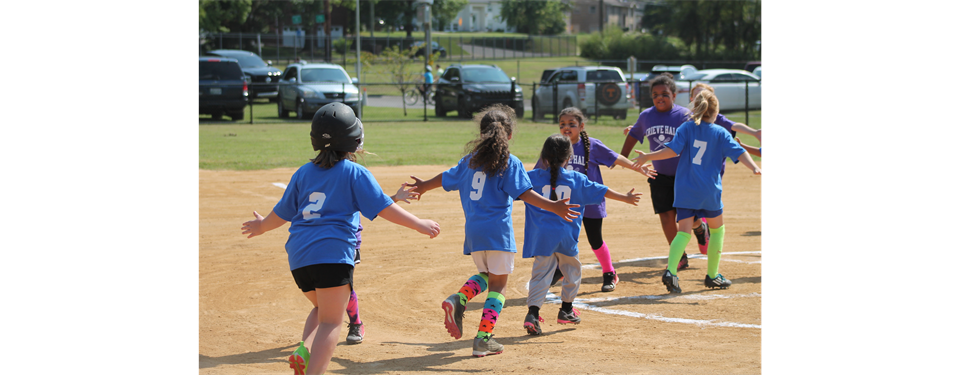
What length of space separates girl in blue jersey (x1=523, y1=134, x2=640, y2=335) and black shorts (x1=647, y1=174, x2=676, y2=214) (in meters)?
2.04

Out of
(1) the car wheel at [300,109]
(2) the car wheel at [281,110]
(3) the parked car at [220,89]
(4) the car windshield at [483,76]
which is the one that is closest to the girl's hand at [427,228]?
(3) the parked car at [220,89]

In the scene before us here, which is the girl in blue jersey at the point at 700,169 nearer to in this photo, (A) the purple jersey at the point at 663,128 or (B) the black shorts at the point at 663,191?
(A) the purple jersey at the point at 663,128

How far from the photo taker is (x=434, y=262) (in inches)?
309

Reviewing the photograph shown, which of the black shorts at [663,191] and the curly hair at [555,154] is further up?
the curly hair at [555,154]

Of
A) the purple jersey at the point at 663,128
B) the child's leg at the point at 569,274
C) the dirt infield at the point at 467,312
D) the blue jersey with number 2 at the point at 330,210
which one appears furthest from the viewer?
the purple jersey at the point at 663,128

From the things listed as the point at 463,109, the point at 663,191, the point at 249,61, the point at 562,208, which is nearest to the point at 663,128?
the point at 663,191

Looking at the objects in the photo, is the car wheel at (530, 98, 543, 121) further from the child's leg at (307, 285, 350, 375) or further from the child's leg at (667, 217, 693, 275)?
the child's leg at (307, 285, 350, 375)

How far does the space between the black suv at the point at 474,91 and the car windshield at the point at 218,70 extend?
654cm

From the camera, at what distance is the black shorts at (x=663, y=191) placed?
732 cm

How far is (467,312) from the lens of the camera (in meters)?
6.13

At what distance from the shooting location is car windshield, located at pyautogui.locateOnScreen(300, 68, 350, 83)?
83.0 ft

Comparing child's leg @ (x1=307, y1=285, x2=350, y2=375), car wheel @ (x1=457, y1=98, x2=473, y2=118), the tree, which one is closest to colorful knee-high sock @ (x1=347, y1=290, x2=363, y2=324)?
child's leg @ (x1=307, y1=285, x2=350, y2=375)

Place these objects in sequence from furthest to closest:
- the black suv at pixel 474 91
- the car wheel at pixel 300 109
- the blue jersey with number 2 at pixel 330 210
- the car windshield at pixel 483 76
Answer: the car windshield at pixel 483 76 < the black suv at pixel 474 91 < the car wheel at pixel 300 109 < the blue jersey with number 2 at pixel 330 210

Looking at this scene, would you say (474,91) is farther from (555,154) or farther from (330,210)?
(330,210)
